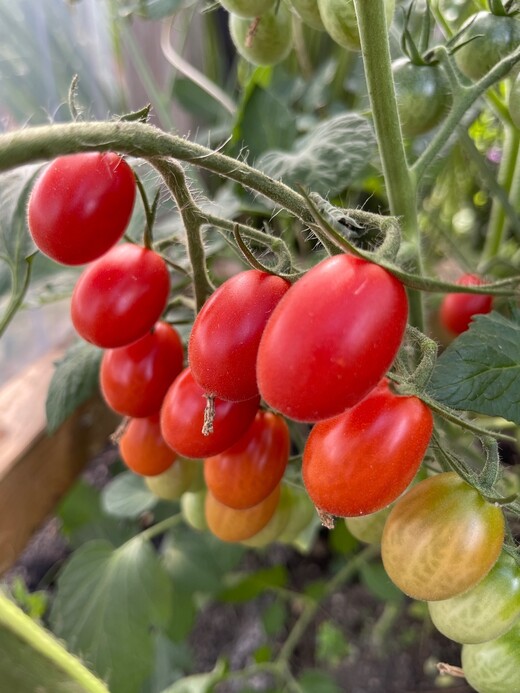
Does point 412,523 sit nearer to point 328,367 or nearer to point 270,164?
point 328,367

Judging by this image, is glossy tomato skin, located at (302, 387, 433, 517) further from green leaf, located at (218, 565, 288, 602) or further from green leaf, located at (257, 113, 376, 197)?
green leaf, located at (218, 565, 288, 602)

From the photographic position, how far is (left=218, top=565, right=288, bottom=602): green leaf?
851mm

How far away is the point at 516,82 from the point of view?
386mm

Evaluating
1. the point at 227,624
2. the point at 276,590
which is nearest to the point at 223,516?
the point at 276,590

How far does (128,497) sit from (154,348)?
0.40 meters

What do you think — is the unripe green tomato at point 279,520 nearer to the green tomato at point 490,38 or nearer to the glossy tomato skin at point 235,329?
the glossy tomato skin at point 235,329

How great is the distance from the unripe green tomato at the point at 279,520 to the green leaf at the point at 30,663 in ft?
1.03

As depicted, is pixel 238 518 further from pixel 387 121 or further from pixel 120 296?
pixel 387 121

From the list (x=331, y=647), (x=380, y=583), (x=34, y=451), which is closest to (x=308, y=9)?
(x=34, y=451)

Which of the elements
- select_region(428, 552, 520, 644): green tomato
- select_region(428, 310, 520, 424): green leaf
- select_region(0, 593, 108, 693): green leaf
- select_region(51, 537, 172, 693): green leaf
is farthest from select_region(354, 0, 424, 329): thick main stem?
select_region(51, 537, 172, 693): green leaf

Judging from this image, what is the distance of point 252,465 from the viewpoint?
0.37 meters

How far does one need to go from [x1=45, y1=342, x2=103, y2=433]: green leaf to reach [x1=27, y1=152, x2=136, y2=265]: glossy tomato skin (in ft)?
0.84

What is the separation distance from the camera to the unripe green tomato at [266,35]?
1.55 ft

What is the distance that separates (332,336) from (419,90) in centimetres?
29
